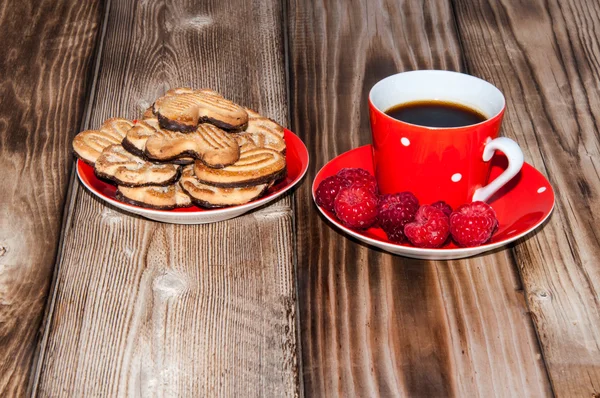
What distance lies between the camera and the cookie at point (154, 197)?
3.54ft

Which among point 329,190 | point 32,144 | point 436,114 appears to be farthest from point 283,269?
point 32,144

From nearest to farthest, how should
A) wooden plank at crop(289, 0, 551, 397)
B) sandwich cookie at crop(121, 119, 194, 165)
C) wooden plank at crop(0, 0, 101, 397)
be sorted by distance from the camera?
wooden plank at crop(289, 0, 551, 397) → wooden plank at crop(0, 0, 101, 397) → sandwich cookie at crop(121, 119, 194, 165)

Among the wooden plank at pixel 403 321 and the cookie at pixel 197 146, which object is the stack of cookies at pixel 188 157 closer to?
the cookie at pixel 197 146

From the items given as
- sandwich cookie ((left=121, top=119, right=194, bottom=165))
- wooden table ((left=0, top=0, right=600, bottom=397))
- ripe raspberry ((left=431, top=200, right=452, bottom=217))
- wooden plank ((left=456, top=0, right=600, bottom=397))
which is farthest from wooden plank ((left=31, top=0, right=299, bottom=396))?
wooden plank ((left=456, top=0, right=600, bottom=397))

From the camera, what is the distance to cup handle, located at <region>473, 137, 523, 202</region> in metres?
1.03

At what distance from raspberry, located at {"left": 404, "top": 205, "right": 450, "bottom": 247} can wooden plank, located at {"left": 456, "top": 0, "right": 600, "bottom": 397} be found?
0.15 metres

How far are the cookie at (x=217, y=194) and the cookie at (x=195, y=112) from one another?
0.09 metres

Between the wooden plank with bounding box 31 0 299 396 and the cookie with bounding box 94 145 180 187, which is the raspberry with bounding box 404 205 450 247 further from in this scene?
the cookie with bounding box 94 145 180 187

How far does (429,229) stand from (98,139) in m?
0.54

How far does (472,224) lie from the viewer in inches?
38.6

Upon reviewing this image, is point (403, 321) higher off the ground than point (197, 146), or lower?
lower

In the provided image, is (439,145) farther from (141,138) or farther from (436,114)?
(141,138)

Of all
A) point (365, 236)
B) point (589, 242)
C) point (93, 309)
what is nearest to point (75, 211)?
point (93, 309)

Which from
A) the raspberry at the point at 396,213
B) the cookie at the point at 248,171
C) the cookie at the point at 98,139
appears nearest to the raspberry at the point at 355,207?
the raspberry at the point at 396,213
